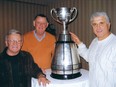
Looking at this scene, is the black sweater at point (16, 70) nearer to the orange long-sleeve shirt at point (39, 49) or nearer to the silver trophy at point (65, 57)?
the silver trophy at point (65, 57)

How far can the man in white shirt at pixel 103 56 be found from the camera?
1289 mm

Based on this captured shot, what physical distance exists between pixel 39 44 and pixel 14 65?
509 mm

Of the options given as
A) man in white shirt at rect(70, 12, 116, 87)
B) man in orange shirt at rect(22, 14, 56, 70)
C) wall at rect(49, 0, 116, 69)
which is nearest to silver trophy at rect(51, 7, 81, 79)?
man in white shirt at rect(70, 12, 116, 87)

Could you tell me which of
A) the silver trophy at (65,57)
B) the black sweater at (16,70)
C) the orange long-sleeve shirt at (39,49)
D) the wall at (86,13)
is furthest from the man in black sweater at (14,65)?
the wall at (86,13)

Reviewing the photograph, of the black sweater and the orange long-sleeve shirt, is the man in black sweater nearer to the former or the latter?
the black sweater

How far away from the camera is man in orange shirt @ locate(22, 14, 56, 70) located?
181 centimetres

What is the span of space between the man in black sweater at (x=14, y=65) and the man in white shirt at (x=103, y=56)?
397 mm

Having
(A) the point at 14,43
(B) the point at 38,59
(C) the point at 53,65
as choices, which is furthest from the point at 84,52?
(A) the point at 14,43

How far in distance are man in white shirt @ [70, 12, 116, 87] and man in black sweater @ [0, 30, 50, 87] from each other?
15.6 inches

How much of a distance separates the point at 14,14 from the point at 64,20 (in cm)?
166

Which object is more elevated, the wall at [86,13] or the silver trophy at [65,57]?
the wall at [86,13]

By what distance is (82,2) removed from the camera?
2.37 m

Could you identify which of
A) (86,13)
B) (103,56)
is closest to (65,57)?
(103,56)

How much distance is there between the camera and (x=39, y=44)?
72.5 inches
